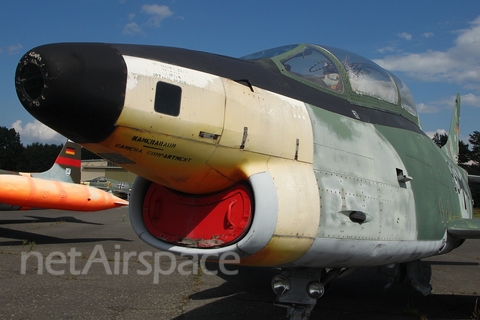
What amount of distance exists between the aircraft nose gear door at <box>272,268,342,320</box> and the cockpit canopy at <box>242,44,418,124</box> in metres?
1.79

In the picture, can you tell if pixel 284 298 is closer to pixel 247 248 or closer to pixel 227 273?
pixel 247 248

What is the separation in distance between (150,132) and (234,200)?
2.80 ft

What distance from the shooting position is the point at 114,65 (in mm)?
2719

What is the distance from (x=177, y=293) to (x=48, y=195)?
8.88 meters

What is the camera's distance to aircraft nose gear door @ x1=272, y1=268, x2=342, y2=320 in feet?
13.2

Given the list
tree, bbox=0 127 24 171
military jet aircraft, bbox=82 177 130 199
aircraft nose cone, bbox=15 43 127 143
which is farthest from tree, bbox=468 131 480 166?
tree, bbox=0 127 24 171

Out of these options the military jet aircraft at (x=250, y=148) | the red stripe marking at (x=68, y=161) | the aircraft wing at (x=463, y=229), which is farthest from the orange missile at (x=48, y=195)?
the aircraft wing at (x=463, y=229)

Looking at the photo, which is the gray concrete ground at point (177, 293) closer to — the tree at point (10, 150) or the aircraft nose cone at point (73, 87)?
the aircraft nose cone at point (73, 87)

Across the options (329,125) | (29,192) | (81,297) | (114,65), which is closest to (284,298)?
(329,125)

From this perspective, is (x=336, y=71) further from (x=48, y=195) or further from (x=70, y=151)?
(x=70, y=151)

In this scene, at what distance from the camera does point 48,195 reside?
45.2 ft

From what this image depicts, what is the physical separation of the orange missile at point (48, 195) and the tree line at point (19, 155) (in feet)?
239

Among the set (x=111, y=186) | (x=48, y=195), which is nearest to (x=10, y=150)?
(x=111, y=186)

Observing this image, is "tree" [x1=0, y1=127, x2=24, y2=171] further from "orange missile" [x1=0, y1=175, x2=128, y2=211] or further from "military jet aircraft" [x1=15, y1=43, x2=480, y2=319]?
"military jet aircraft" [x1=15, y1=43, x2=480, y2=319]
